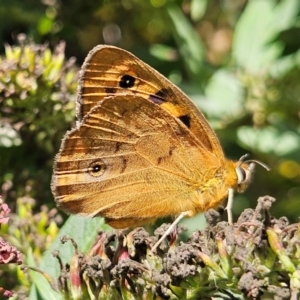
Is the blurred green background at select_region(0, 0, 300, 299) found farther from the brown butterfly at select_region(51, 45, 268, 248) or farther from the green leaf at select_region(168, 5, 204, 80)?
the brown butterfly at select_region(51, 45, 268, 248)

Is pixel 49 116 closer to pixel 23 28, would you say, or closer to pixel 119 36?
pixel 23 28

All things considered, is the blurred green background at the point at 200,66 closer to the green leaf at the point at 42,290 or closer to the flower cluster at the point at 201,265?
the green leaf at the point at 42,290

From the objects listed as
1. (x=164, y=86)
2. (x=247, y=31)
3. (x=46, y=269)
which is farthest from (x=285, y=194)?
(x=46, y=269)

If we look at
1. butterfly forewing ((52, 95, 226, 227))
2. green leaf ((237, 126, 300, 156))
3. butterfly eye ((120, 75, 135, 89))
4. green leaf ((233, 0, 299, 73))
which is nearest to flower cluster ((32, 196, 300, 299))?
butterfly forewing ((52, 95, 226, 227))

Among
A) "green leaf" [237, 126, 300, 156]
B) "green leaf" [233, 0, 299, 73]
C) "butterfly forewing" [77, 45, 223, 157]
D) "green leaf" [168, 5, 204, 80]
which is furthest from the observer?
"green leaf" [233, 0, 299, 73]

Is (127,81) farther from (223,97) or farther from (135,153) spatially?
(223,97)

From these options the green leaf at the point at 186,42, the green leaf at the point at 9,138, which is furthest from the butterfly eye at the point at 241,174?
the green leaf at the point at 186,42

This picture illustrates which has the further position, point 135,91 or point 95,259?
point 135,91
